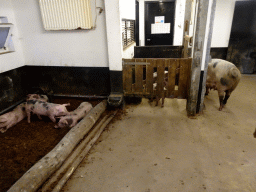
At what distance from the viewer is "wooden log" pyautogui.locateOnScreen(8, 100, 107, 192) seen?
2.38 meters

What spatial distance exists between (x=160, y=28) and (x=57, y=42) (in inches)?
217

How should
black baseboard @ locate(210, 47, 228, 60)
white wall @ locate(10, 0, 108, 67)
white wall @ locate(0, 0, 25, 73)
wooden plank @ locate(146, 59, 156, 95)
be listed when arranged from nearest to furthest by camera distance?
wooden plank @ locate(146, 59, 156, 95)
white wall @ locate(0, 0, 25, 73)
white wall @ locate(10, 0, 108, 67)
black baseboard @ locate(210, 47, 228, 60)

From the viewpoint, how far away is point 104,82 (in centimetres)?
510

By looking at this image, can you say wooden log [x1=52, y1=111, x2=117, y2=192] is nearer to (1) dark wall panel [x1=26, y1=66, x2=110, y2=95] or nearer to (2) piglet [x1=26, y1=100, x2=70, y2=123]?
(2) piglet [x1=26, y1=100, x2=70, y2=123]

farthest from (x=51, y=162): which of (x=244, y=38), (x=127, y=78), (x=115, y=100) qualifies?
(x=244, y=38)

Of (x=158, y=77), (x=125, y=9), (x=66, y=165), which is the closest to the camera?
(x=66, y=165)

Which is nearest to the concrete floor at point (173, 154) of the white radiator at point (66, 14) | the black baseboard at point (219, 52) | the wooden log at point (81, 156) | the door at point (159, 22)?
the wooden log at point (81, 156)

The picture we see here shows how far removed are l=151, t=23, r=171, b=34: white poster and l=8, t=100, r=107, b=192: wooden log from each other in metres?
6.46

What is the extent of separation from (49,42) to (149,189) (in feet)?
14.4

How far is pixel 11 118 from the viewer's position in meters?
4.15

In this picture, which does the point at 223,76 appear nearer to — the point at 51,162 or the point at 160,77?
the point at 160,77

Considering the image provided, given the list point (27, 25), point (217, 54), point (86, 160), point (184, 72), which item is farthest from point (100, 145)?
point (217, 54)

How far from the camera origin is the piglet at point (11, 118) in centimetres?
403

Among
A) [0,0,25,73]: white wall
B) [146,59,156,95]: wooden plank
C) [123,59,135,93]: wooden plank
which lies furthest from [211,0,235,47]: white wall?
[0,0,25,73]: white wall
